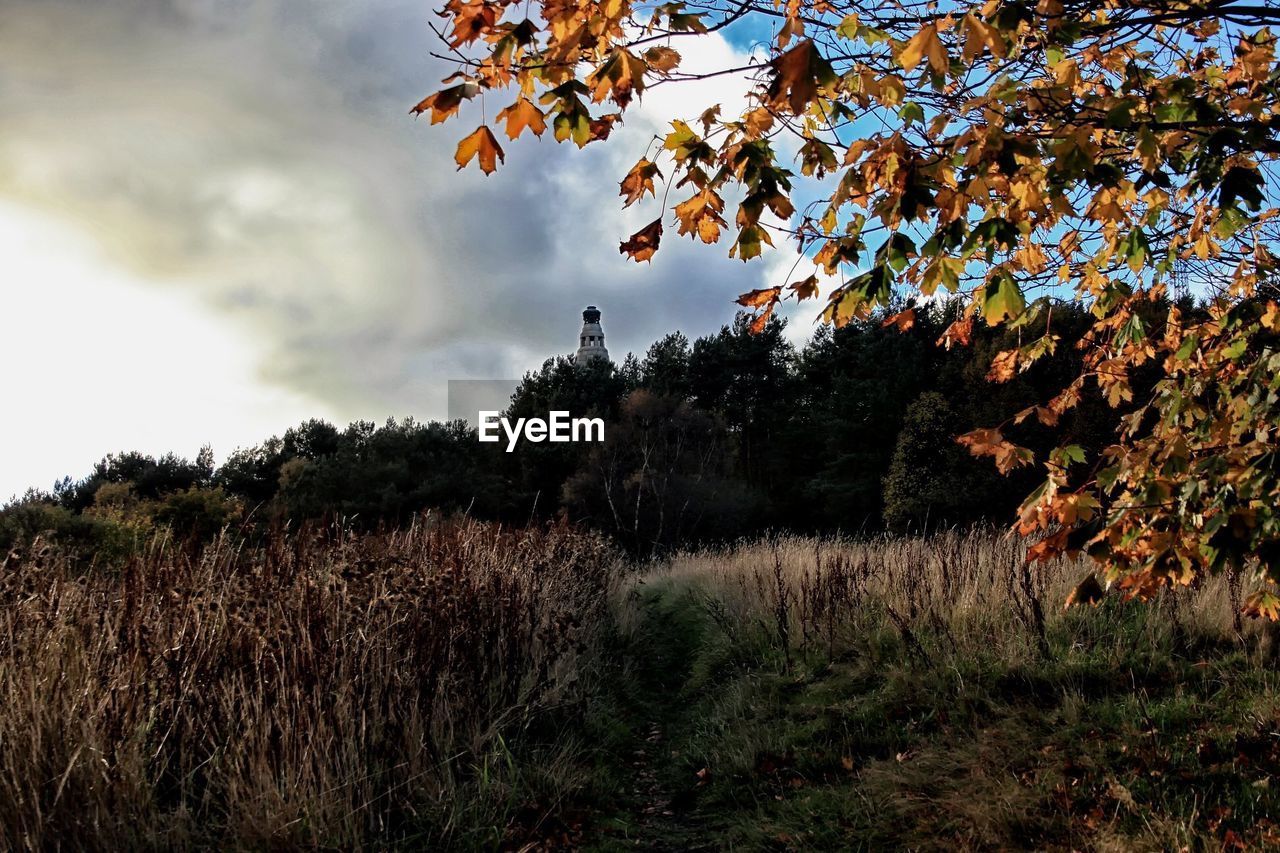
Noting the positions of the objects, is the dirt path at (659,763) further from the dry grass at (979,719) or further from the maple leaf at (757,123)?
the maple leaf at (757,123)

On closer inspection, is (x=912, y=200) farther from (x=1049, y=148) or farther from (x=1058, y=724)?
(x=1058, y=724)

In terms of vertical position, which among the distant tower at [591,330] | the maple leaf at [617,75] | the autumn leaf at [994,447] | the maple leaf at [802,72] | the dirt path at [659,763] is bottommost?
the dirt path at [659,763]

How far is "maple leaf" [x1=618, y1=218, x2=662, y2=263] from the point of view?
276cm

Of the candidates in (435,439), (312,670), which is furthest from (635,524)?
(312,670)

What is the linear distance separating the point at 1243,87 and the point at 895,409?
26098mm

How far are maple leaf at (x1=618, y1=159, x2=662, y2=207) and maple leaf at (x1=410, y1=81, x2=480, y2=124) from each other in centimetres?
61

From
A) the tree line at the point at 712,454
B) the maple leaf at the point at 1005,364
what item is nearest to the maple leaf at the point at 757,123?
→ the maple leaf at the point at 1005,364

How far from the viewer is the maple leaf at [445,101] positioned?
2.36m

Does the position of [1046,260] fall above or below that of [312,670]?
above

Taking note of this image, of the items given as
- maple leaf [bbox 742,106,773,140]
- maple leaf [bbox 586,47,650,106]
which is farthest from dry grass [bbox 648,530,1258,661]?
maple leaf [bbox 586,47,650,106]

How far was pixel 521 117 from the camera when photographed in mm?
2400

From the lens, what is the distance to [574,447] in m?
32.7

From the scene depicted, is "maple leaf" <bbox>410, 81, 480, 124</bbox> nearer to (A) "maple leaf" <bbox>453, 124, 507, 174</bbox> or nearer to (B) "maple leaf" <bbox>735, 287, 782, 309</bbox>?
(A) "maple leaf" <bbox>453, 124, 507, 174</bbox>

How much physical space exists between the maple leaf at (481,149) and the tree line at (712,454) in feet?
55.6
